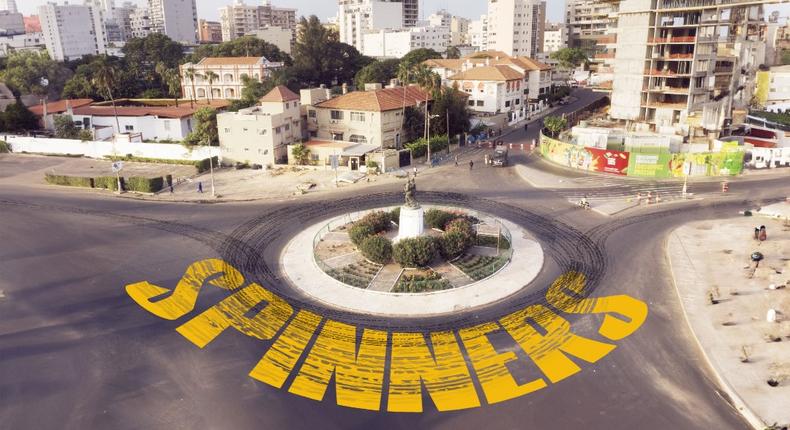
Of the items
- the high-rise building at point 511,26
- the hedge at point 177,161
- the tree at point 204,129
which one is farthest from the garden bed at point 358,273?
the high-rise building at point 511,26

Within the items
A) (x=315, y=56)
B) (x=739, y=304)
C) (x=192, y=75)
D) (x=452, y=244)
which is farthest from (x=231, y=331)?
(x=315, y=56)

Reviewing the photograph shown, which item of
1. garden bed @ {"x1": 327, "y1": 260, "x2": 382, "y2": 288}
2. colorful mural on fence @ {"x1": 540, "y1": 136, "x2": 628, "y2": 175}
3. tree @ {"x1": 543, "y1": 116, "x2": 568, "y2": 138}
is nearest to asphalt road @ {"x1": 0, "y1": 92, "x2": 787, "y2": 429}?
garden bed @ {"x1": 327, "y1": 260, "x2": 382, "y2": 288}

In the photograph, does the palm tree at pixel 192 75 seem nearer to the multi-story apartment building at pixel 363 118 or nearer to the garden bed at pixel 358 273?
the multi-story apartment building at pixel 363 118

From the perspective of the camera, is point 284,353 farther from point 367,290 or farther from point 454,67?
point 454,67

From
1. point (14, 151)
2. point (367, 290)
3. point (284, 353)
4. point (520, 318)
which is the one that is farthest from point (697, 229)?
point (14, 151)

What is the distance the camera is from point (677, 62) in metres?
81.5

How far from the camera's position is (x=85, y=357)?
28.0 metres

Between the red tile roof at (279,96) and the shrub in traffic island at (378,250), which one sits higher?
the red tile roof at (279,96)

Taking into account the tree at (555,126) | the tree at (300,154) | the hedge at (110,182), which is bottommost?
the hedge at (110,182)

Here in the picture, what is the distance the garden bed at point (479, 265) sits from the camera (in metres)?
36.5

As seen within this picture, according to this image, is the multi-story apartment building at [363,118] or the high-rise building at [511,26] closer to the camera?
the multi-story apartment building at [363,118]

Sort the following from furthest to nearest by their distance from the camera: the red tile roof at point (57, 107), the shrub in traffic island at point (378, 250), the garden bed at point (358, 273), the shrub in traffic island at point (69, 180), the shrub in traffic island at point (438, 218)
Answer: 1. the red tile roof at point (57, 107)
2. the shrub in traffic island at point (69, 180)
3. the shrub in traffic island at point (438, 218)
4. the shrub in traffic island at point (378, 250)
5. the garden bed at point (358, 273)

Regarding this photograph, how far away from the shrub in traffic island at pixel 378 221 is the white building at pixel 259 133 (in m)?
29.5

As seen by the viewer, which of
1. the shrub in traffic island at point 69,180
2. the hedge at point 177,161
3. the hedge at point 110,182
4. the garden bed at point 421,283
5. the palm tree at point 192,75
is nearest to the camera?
the garden bed at point 421,283
